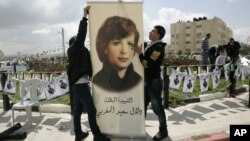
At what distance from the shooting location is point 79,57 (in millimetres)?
5727

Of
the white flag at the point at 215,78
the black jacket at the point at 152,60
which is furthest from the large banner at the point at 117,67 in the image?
the white flag at the point at 215,78

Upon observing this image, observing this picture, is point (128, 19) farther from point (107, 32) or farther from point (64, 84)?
point (64, 84)

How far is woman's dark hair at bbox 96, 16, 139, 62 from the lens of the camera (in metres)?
5.82

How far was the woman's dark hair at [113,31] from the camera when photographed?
582 centimetres

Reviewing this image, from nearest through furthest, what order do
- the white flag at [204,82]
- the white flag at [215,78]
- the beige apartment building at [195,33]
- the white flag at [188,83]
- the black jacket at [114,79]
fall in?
the black jacket at [114,79] < the white flag at [188,83] < the white flag at [204,82] < the white flag at [215,78] < the beige apartment building at [195,33]

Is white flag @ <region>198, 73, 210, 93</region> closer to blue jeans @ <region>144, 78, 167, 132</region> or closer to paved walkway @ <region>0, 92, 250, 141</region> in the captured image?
paved walkway @ <region>0, 92, 250, 141</region>

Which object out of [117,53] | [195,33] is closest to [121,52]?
[117,53]

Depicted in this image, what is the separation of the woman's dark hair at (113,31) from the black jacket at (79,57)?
275mm

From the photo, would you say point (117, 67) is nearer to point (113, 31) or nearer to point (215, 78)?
point (113, 31)

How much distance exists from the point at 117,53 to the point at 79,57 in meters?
0.68

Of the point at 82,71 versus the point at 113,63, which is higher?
the point at 113,63

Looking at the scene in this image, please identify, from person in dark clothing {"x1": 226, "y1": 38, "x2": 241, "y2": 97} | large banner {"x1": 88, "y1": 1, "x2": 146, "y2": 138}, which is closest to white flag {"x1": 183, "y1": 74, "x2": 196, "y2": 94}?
person in dark clothing {"x1": 226, "y1": 38, "x2": 241, "y2": 97}

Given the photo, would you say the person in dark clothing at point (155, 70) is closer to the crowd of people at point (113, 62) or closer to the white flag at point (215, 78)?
the crowd of people at point (113, 62)

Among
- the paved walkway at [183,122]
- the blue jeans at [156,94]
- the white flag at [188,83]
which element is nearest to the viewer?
the blue jeans at [156,94]
